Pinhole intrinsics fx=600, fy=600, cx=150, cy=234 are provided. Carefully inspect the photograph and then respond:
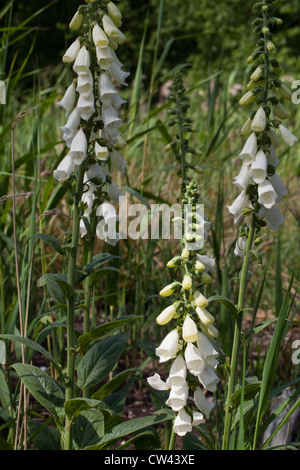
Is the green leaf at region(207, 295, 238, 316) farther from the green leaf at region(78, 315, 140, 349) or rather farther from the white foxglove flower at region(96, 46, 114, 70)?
the white foxglove flower at region(96, 46, 114, 70)

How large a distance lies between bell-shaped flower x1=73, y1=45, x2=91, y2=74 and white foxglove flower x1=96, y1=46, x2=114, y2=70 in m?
0.03

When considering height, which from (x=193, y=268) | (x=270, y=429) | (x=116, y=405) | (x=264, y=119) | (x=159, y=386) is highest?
(x=264, y=119)

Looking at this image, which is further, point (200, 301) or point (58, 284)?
point (58, 284)

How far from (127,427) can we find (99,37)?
1087 mm

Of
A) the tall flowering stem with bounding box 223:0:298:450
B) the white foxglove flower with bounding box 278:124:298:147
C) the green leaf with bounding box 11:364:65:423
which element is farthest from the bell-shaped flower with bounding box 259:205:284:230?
the green leaf with bounding box 11:364:65:423

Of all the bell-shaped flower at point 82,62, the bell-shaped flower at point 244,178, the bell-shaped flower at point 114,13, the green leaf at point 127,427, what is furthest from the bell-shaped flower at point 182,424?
the bell-shaped flower at point 114,13

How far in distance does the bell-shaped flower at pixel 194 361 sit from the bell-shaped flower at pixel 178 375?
0.13 ft

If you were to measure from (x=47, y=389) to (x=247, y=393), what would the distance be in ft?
1.90

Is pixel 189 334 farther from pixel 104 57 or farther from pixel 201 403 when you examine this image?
pixel 104 57

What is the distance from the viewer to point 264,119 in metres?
1.64

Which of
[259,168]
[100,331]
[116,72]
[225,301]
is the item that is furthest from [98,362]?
[116,72]

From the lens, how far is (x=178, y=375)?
4.85 ft

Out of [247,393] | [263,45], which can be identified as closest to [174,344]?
[247,393]
